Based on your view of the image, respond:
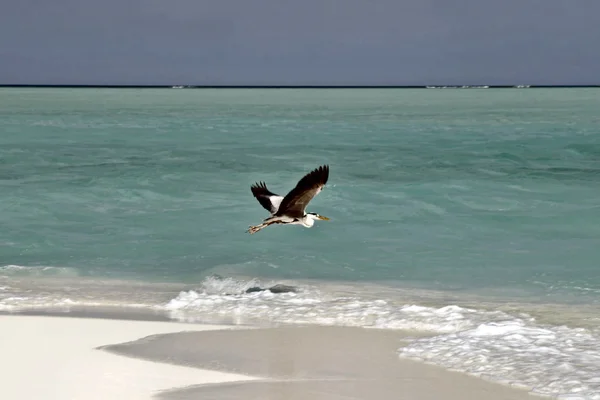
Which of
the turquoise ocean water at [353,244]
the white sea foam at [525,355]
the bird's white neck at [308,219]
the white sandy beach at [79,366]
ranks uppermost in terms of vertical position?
the bird's white neck at [308,219]

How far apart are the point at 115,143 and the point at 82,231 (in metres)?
24.5

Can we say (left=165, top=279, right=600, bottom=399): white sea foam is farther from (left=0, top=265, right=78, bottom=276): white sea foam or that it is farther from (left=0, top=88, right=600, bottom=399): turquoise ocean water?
(left=0, top=265, right=78, bottom=276): white sea foam

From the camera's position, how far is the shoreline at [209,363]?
25.3ft

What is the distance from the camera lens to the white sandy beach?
7602mm

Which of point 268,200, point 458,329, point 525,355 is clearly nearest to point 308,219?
point 268,200

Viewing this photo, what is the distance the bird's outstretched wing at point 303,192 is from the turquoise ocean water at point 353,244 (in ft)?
3.68

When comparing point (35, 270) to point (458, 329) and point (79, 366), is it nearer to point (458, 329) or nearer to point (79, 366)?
point (79, 366)

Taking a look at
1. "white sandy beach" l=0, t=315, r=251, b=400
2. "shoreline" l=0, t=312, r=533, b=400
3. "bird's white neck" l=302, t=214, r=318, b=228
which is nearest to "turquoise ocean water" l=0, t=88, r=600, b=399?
"shoreline" l=0, t=312, r=533, b=400

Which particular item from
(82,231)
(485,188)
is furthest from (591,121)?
(82,231)

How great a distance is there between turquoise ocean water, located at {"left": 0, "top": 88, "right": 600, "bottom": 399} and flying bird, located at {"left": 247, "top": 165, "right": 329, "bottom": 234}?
1004 millimetres

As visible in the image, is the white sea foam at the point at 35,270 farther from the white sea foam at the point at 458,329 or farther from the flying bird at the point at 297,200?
the flying bird at the point at 297,200

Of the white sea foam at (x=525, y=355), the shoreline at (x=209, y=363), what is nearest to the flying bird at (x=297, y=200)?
the shoreline at (x=209, y=363)

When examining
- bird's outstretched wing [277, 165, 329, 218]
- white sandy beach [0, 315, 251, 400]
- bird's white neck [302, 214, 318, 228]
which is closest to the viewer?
white sandy beach [0, 315, 251, 400]

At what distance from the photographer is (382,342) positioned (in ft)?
30.9
